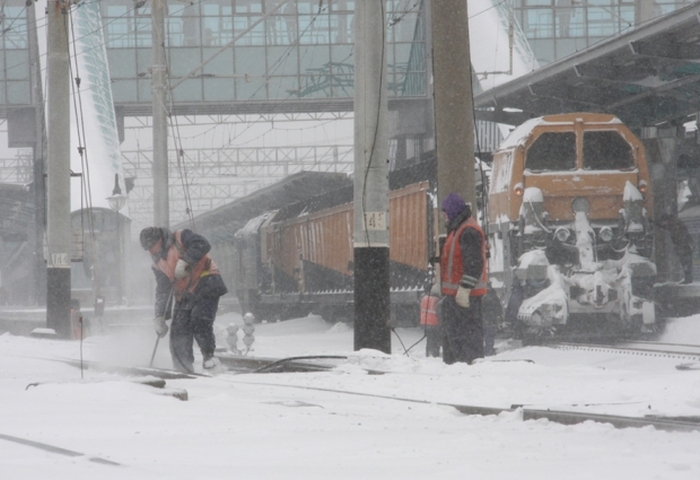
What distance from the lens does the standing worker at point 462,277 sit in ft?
33.2

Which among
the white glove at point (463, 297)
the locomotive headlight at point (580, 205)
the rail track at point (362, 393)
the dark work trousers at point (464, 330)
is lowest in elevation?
the rail track at point (362, 393)

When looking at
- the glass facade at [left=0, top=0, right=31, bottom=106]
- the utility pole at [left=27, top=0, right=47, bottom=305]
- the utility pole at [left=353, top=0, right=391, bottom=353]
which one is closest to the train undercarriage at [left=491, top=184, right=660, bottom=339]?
the utility pole at [left=353, top=0, right=391, bottom=353]

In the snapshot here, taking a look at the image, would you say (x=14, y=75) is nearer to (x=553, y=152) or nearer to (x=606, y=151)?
(x=553, y=152)

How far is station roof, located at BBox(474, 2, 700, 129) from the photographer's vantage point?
1867 centimetres

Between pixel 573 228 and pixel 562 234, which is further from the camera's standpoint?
pixel 573 228

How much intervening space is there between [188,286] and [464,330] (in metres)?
2.82

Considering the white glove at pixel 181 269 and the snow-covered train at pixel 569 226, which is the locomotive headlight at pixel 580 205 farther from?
the white glove at pixel 181 269

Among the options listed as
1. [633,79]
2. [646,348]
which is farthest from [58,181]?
[646,348]

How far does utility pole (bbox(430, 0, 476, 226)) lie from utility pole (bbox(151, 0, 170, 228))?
11175 millimetres

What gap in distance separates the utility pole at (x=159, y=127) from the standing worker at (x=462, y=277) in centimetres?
1204

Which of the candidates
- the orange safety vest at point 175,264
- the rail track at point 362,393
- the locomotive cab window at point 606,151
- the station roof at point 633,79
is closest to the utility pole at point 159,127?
the station roof at point 633,79

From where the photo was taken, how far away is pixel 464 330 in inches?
A: 404

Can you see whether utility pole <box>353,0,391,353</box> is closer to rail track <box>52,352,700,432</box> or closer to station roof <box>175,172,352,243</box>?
rail track <box>52,352,700,432</box>

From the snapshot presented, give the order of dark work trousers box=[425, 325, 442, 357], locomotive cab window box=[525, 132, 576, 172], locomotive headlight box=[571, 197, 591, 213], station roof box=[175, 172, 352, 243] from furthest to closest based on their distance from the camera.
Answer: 1. station roof box=[175, 172, 352, 243]
2. locomotive cab window box=[525, 132, 576, 172]
3. locomotive headlight box=[571, 197, 591, 213]
4. dark work trousers box=[425, 325, 442, 357]
